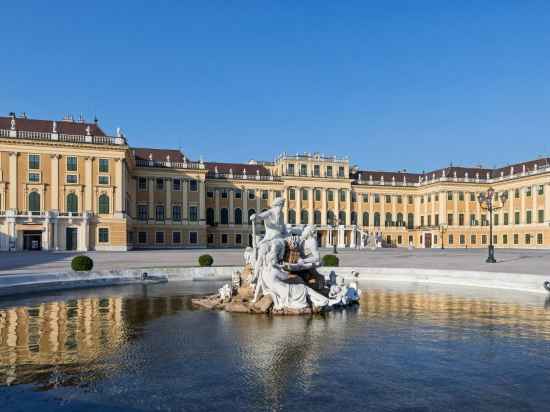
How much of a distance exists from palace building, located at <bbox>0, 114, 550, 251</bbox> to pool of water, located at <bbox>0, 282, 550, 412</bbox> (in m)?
36.9

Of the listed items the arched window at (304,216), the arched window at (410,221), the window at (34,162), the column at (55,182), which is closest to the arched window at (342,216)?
the arched window at (304,216)

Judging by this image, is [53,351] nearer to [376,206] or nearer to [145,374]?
[145,374]

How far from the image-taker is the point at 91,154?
54.4 meters

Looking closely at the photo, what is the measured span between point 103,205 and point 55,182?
565 centimetres

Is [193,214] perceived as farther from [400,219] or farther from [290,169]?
[400,219]

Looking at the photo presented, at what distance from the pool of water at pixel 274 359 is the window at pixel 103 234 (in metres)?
41.6

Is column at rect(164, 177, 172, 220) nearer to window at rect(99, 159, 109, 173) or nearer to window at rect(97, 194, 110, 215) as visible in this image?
window at rect(99, 159, 109, 173)

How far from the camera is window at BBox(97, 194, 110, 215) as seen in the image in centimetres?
5425

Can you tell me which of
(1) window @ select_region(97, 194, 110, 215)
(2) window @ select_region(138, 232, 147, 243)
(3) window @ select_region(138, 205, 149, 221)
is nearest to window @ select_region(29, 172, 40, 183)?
(1) window @ select_region(97, 194, 110, 215)

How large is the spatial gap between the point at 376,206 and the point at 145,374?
3097 inches

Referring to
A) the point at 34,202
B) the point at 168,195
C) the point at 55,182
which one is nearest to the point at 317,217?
the point at 168,195

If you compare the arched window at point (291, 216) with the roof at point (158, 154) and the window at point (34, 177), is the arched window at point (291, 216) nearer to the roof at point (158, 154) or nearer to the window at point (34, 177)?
the roof at point (158, 154)

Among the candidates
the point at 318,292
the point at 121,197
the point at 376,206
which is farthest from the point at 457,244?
the point at 318,292

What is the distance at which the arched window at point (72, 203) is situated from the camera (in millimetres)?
53156
